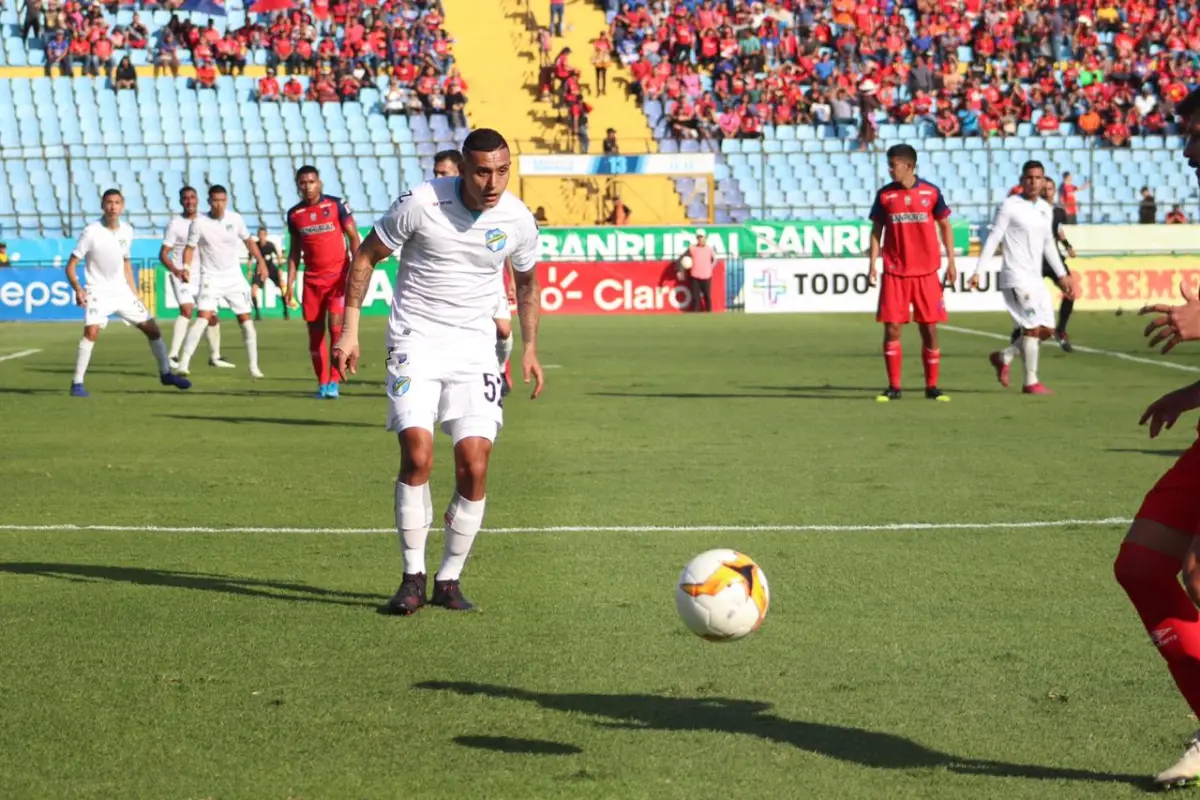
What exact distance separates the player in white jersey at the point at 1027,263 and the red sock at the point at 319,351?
6.54 metres

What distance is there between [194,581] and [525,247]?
215cm

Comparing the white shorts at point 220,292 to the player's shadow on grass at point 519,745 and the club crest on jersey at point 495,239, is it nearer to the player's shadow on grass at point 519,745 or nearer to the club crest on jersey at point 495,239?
the club crest on jersey at point 495,239

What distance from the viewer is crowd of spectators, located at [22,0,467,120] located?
42.6 meters

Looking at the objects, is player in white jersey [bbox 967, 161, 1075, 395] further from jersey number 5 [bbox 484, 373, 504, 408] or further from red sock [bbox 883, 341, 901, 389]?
jersey number 5 [bbox 484, 373, 504, 408]

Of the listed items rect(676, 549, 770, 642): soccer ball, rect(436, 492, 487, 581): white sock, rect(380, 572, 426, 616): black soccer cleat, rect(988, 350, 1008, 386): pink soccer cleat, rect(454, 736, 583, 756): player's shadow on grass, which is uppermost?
rect(676, 549, 770, 642): soccer ball

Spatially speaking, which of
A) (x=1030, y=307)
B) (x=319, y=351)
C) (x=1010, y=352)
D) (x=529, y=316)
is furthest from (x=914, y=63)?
(x=529, y=316)

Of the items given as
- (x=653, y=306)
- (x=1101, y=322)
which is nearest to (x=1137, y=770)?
(x=1101, y=322)

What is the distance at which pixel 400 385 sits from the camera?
25.0 ft

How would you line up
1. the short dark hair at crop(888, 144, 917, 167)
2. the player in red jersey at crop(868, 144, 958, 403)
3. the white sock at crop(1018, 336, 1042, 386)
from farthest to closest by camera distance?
the white sock at crop(1018, 336, 1042, 386), the player in red jersey at crop(868, 144, 958, 403), the short dark hair at crop(888, 144, 917, 167)

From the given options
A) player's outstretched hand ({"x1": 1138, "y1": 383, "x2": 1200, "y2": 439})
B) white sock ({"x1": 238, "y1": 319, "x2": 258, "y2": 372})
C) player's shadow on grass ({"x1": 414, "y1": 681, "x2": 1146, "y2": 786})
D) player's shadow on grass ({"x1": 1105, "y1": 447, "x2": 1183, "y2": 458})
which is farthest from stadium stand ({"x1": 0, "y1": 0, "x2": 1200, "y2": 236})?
player's outstretched hand ({"x1": 1138, "y1": 383, "x2": 1200, "y2": 439})

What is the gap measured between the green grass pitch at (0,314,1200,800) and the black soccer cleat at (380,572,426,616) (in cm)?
8

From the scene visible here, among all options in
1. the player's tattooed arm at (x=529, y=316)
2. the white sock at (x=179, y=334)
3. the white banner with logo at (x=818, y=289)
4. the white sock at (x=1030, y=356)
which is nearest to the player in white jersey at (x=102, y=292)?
the white sock at (x=179, y=334)

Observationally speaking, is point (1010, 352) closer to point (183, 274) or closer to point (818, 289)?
point (183, 274)

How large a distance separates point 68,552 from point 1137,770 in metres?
5.75
